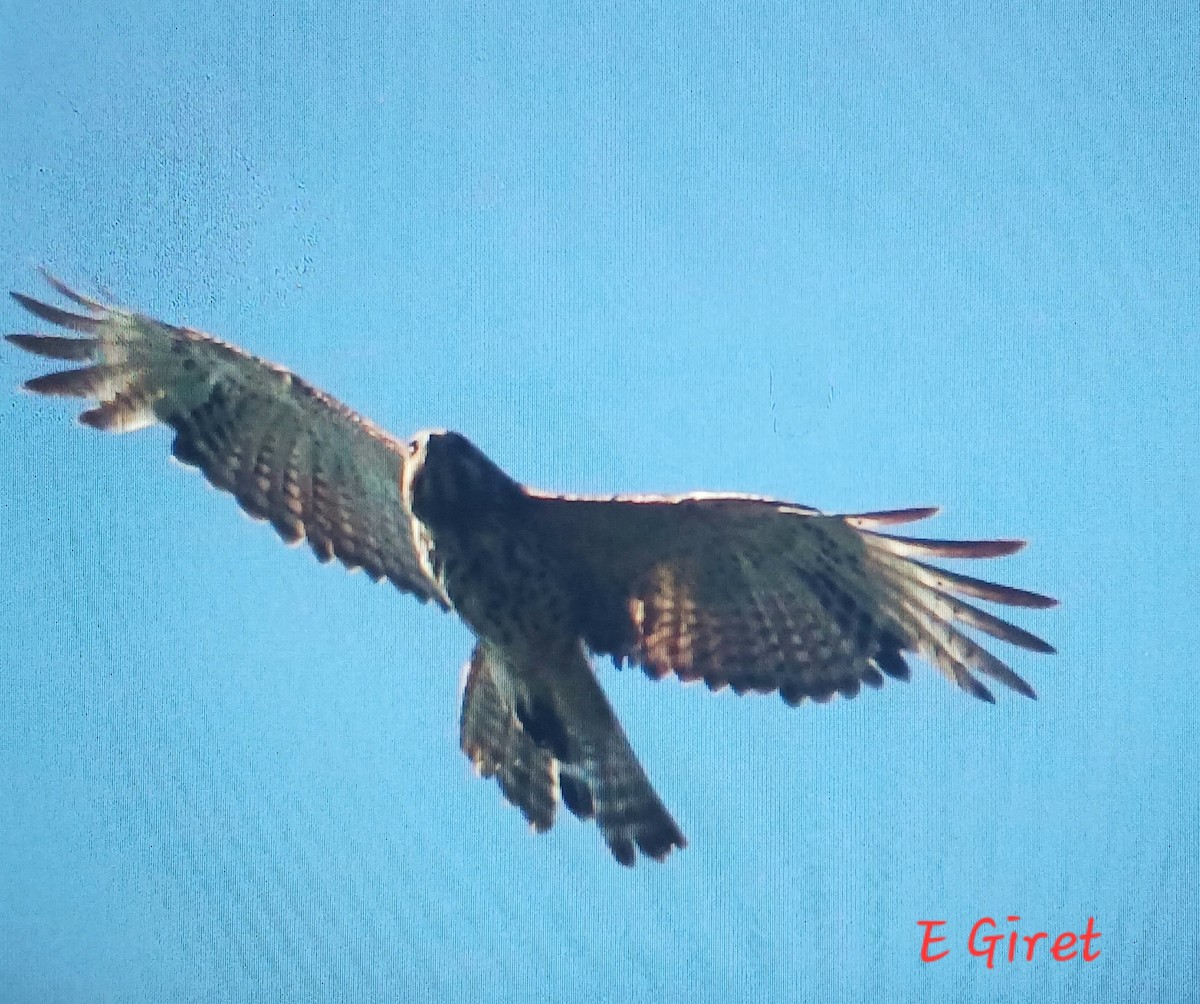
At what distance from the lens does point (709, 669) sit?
2049 millimetres

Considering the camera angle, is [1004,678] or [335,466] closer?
[1004,678]

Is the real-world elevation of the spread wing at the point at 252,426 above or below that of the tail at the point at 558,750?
above

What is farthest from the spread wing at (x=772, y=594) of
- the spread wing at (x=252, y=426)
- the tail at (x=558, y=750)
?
the spread wing at (x=252, y=426)

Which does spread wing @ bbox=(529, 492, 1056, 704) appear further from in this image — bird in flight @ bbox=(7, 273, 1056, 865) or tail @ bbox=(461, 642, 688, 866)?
tail @ bbox=(461, 642, 688, 866)

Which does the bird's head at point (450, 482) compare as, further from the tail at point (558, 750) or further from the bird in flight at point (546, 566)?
the tail at point (558, 750)

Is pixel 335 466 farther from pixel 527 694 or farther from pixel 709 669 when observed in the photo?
pixel 709 669

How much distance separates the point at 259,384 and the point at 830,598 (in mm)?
851

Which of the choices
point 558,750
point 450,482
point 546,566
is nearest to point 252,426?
point 450,482

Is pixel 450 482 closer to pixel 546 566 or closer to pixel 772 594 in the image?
pixel 546 566

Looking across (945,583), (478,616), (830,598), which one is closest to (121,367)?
(478,616)

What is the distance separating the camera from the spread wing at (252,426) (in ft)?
6.59

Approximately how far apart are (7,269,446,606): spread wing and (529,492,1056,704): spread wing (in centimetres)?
26

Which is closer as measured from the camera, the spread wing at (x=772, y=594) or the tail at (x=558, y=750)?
the spread wing at (x=772, y=594)

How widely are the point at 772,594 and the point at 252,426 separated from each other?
2.57 feet
